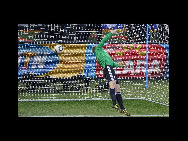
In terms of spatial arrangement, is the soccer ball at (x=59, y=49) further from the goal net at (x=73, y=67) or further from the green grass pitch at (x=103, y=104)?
the green grass pitch at (x=103, y=104)

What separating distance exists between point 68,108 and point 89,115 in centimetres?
102

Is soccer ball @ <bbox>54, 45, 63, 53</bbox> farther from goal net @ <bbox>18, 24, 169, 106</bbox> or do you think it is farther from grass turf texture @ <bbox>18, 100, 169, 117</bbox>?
grass turf texture @ <bbox>18, 100, 169, 117</bbox>

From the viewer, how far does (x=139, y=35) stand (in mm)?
10898

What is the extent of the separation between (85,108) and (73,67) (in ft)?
9.12

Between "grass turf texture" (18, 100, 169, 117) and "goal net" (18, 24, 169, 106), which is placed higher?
"goal net" (18, 24, 169, 106)

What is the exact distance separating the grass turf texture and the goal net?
26.8 inches

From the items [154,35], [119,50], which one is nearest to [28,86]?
[119,50]

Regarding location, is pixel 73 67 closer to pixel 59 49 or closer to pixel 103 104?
pixel 59 49

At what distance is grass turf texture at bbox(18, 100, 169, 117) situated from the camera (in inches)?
283

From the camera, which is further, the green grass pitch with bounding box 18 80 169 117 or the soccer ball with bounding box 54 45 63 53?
the soccer ball with bounding box 54 45 63 53

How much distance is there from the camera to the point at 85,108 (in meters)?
7.81

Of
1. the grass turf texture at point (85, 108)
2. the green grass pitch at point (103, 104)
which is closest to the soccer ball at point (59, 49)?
the green grass pitch at point (103, 104)

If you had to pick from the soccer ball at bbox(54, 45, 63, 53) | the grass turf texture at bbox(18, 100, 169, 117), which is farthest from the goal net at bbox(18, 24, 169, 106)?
the grass turf texture at bbox(18, 100, 169, 117)

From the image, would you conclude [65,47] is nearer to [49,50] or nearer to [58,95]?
[49,50]
